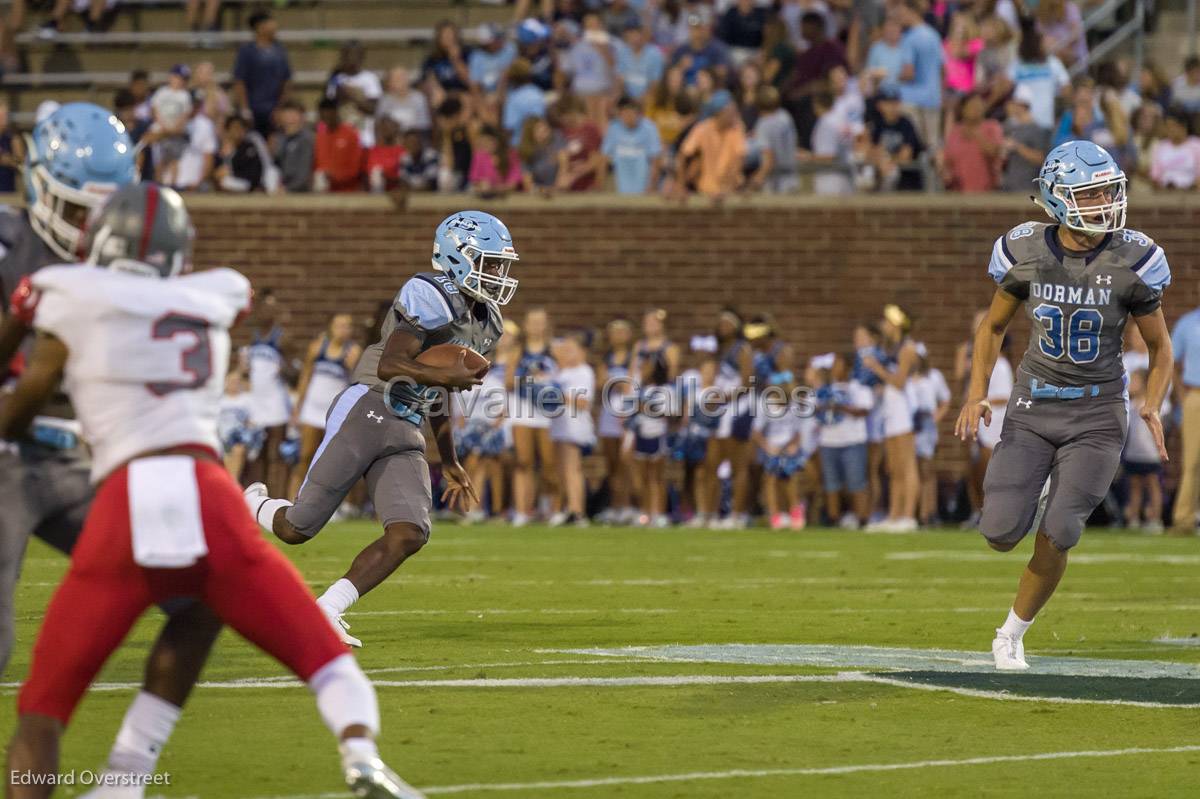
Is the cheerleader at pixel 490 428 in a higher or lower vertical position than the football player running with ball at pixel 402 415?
lower

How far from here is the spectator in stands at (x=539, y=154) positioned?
19.9 meters

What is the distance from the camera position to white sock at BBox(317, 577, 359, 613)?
805 cm

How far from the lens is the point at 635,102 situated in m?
19.3

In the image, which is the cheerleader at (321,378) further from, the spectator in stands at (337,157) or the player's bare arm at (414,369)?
the player's bare arm at (414,369)

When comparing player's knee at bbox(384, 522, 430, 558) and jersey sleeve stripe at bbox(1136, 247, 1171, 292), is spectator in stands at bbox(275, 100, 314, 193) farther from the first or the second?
jersey sleeve stripe at bbox(1136, 247, 1171, 292)

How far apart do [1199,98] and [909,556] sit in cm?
749

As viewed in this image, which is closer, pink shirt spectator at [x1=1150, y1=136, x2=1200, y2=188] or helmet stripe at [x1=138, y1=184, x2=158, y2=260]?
helmet stripe at [x1=138, y1=184, x2=158, y2=260]

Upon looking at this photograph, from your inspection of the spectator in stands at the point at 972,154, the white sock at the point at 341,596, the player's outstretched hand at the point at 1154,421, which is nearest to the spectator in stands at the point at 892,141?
the spectator in stands at the point at 972,154

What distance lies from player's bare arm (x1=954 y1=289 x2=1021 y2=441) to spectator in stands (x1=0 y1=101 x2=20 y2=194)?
1435 cm

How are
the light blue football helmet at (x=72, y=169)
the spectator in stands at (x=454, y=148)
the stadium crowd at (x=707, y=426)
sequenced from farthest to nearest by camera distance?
1. the spectator in stands at (x=454, y=148)
2. the stadium crowd at (x=707, y=426)
3. the light blue football helmet at (x=72, y=169)

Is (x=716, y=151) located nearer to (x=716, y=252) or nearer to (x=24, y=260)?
(x=716, y=252)

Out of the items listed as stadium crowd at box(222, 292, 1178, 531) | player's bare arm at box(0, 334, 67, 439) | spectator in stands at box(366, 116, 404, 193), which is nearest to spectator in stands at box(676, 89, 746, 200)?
stadium crowd at box(222, 292, 1178, 531)

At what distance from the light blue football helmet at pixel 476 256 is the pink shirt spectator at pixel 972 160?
37.7ft

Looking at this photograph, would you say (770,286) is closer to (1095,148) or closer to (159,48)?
(159,48)
